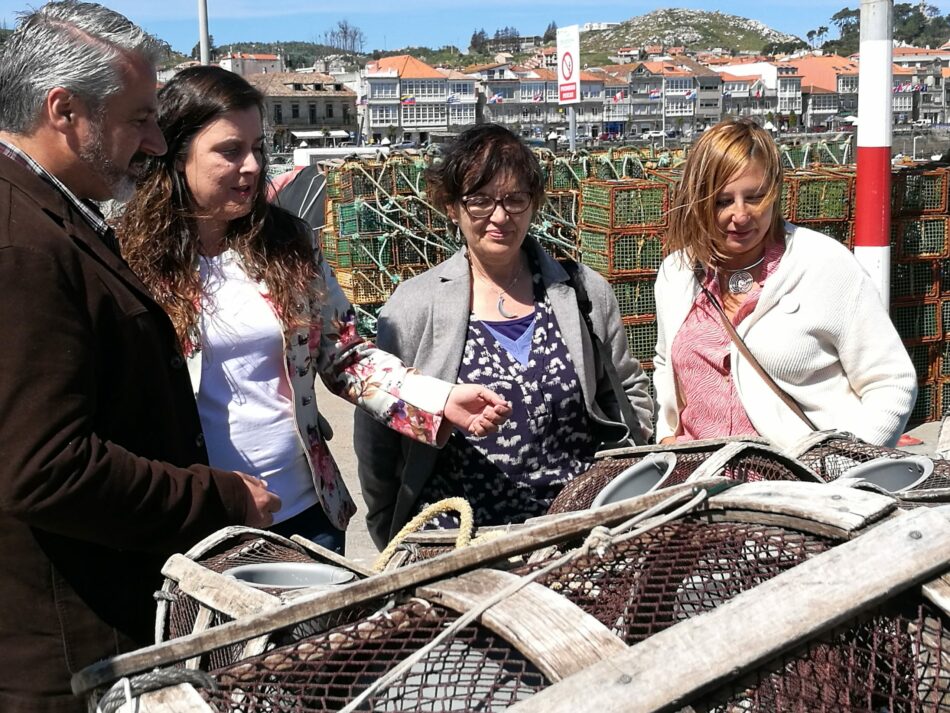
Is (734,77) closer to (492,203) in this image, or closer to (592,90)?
(592,90)

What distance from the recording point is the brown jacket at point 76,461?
5.38 feet

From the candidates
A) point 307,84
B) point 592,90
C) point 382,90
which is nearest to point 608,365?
point 382,90

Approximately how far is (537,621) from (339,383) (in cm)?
153

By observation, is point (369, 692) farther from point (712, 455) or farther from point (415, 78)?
point (415, 78)

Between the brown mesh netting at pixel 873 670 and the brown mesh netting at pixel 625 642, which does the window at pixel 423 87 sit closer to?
the brown mesh netting at pixel 625 642

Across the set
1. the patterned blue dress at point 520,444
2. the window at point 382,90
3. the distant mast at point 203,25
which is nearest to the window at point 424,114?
the window at point 382,90

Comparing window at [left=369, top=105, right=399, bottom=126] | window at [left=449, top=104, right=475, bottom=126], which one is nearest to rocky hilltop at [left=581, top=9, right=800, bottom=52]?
window at [left=449, top=104, right=475, bottom=126]

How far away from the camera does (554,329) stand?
9.36 ft

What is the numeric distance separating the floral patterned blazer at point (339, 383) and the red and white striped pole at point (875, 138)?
3.27 meters

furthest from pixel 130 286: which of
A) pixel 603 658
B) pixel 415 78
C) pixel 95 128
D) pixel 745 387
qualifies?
pixel 415 78

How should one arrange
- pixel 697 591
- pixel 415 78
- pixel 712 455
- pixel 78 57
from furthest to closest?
pixel 415 78 < pixel 78 57 < pixel 712 455 < pixel 697 591

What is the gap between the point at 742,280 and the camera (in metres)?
2.68

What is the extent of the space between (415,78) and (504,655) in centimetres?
12294

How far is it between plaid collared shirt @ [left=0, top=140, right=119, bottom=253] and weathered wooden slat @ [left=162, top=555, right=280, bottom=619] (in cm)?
73
